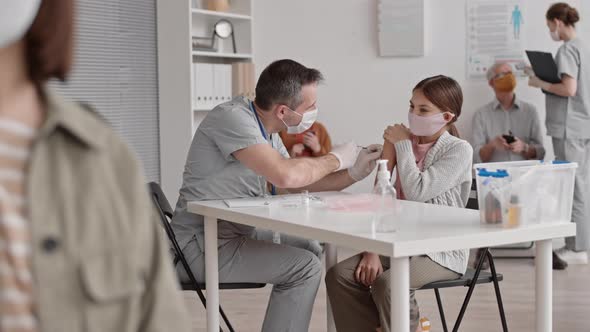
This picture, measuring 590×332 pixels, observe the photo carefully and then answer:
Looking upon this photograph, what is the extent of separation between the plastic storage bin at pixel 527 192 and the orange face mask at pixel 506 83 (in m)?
3.19

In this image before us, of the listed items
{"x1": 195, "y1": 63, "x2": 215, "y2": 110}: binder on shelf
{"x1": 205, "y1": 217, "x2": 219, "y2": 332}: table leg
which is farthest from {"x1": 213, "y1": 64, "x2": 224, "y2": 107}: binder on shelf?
{"x1": 205, "y1": 217, "x2": 219, "y2": 332}: table leg

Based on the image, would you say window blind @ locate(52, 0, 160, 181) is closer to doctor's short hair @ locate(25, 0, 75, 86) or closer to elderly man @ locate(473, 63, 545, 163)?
elderly man @ locate(473, 63, 545, 163)

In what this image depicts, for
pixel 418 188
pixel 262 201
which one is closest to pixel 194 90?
pixel 262 201

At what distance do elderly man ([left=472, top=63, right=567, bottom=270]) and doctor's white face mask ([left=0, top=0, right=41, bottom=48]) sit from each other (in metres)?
4.83

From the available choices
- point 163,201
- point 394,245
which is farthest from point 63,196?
point 163,201

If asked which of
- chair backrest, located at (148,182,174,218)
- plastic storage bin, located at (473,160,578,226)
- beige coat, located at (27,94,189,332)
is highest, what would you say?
beige coat, located at (27,94,189,332)

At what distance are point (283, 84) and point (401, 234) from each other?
3.57ft

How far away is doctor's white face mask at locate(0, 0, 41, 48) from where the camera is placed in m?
1.00

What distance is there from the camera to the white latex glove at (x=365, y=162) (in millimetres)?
3340

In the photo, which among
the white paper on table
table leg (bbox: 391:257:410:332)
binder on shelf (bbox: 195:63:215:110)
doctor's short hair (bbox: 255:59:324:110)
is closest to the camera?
table leg (bbox: 391:257:410:332)

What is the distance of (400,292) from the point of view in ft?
7.29

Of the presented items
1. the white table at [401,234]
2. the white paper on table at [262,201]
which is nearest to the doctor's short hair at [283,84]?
the white paper on table at [262,201]

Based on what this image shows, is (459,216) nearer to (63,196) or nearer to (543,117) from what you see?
(63,196)

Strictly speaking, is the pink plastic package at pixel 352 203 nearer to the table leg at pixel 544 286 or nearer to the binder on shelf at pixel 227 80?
the table leg at pixel 544 286
